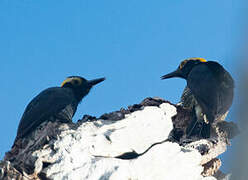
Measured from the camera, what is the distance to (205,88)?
5.71 m

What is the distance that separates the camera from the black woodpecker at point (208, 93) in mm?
5211

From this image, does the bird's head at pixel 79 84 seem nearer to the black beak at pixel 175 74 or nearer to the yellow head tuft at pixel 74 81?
the yellow head tuft at pixel 74 81

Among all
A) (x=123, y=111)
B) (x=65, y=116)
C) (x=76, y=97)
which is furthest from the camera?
(x=76, y=97)

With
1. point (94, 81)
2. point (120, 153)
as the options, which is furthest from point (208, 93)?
point (94, 81)

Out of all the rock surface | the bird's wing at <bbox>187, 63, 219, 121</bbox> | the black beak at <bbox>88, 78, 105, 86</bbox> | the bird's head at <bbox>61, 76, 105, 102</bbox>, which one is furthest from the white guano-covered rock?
the black beak at <bbox>88, 78, 105, 86</bbox>

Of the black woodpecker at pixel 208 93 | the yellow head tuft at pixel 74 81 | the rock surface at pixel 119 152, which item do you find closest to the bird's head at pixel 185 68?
the black woodpecker at pixel 208 93

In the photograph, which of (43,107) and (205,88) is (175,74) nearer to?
(205,88)

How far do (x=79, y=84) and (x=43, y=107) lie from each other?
5.91 ft

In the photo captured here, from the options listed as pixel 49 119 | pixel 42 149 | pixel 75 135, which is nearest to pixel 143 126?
pixel 75 135

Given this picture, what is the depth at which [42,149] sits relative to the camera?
12.5ft

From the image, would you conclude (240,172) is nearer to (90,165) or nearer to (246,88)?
(246,88)

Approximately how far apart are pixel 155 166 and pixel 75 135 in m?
1.00

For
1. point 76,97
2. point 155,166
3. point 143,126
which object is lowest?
point 155,166

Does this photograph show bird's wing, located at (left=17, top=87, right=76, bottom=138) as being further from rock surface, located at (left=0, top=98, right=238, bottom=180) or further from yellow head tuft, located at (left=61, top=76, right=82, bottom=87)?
yellow head tuft, located at (left=61, top=76, right=82, bottom=87)
